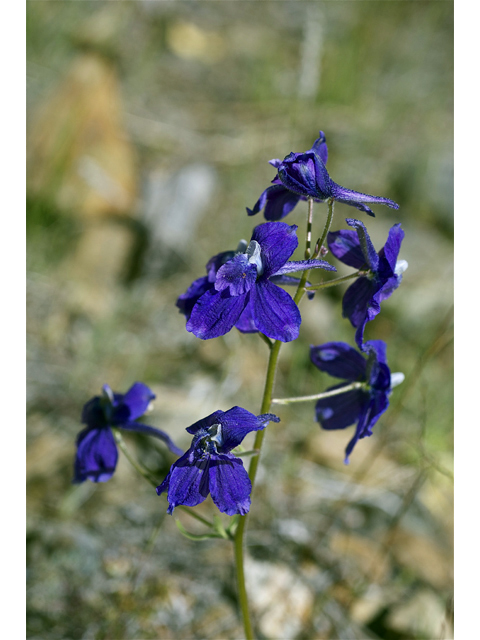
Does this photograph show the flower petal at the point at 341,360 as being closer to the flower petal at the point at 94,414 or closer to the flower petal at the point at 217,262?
the flower petal at the point at 217,262

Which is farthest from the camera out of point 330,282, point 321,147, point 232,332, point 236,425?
point 232,332

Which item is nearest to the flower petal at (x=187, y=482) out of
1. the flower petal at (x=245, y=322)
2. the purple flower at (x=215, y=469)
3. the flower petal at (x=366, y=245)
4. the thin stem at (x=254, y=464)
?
the purple flower at (x=215, y=469)

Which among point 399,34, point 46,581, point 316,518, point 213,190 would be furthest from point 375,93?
point 46,581

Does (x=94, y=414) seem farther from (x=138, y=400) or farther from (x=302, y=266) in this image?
(x=302, y=266)

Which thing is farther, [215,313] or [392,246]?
[392,246]

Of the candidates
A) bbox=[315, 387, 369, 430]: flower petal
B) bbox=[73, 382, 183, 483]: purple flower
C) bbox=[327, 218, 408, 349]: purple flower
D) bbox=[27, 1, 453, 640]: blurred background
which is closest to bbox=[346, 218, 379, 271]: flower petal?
bbox=[327, 218, 408, 349]: purple flower

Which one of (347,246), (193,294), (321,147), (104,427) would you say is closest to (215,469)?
(193,294)

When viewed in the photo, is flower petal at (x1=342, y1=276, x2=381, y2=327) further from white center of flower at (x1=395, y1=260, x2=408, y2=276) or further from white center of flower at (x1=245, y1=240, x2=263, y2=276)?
white center of flower at (x1=245, y1=240, x2=263, y2=276)
